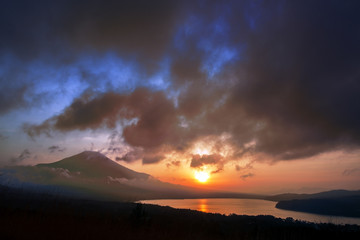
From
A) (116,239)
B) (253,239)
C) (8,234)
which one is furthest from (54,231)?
(253,239)

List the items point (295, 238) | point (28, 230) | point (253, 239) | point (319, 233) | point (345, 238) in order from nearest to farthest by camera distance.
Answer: point (28, 230), point (253, 239), point (295, 238), point (345, 238), point (319, 233)

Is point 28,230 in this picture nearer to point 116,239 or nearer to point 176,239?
point 116,239

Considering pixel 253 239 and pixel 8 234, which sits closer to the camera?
pixel 8 234

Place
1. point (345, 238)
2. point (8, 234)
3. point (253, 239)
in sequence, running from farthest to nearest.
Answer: point (345, 238) < point (253, 239) < point (8, 234)

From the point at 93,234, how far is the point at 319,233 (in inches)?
1585

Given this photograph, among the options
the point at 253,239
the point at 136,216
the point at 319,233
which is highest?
the point at 136,216

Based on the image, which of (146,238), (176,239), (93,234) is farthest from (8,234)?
(176,239)

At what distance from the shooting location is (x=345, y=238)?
3406 cm

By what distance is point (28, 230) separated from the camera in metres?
10.5

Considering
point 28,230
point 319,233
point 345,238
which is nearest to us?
point 28,230

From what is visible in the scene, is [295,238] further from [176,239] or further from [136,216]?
[176,239]

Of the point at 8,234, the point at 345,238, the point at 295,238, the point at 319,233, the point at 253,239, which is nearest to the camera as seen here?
the point at 8,234

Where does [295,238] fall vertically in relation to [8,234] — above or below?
below

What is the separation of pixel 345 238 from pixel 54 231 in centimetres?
4021
